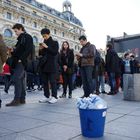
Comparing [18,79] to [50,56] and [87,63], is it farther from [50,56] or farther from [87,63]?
[87,63]

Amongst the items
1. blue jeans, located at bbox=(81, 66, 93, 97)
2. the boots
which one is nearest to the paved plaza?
the boots

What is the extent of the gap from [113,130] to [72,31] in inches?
2834

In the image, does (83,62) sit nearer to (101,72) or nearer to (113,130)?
(101,72)

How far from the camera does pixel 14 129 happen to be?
135 inches

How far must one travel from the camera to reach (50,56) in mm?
6488

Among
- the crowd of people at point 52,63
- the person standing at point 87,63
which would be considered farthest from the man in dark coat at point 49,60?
the person standing at point 87,63

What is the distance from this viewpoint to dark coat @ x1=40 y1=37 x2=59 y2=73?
20.9 feet

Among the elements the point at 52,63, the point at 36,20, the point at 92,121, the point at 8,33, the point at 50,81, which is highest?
the point at 36,20

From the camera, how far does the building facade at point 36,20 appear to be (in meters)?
48.4

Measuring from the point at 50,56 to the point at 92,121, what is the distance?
3625 millimetres

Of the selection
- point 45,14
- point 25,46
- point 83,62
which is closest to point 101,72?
point 83,62

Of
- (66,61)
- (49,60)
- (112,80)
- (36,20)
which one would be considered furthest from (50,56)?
(36,20)

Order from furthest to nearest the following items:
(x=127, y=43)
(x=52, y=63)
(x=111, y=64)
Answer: (x=127, y=43)
(x=111, y=64)
(x=52, y=63)

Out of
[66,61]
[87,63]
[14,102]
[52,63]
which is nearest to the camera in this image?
[14,102]
